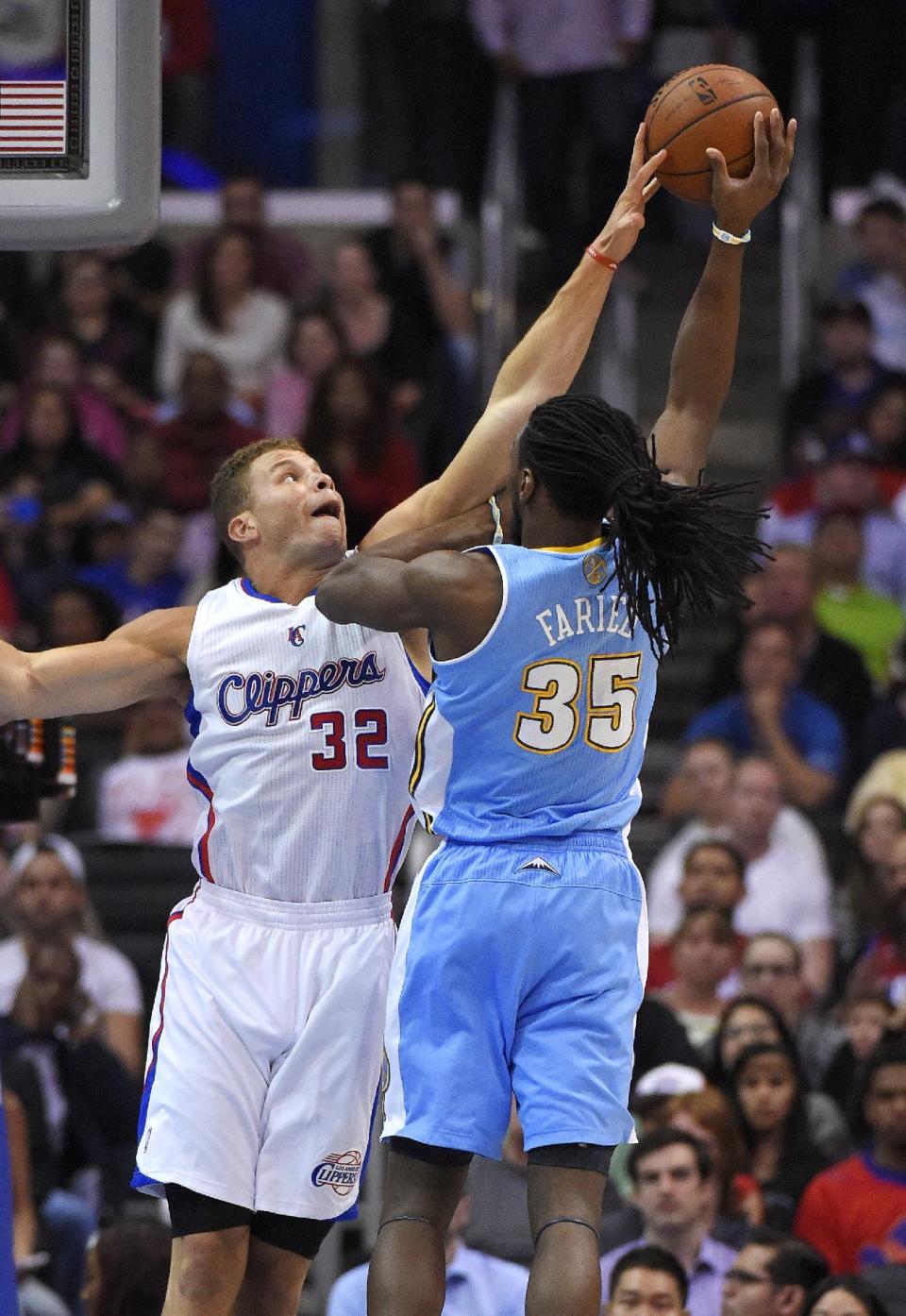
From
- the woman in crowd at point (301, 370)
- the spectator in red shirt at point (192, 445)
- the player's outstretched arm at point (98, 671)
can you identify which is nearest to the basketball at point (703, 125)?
the player's outstretched arm at point (98, 671)

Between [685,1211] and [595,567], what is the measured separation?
3.09 meters

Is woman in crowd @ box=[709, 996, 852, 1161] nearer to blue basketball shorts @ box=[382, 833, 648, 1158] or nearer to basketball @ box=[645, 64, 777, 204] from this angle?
blue basketball shorts @ box=[382, 833, 648, 1158]

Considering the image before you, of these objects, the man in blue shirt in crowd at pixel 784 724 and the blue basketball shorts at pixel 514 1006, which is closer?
the blue basketball shorts at pixel 514 1006

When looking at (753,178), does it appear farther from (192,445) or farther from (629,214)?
(192,445)

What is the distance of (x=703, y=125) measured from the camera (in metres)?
5.29

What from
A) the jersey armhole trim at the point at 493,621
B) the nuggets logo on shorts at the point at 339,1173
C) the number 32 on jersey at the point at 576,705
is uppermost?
the jersey armhole trim at the point at 493,621

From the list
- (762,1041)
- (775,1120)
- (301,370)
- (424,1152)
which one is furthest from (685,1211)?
(301,370)

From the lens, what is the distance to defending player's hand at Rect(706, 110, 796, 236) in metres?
5.26

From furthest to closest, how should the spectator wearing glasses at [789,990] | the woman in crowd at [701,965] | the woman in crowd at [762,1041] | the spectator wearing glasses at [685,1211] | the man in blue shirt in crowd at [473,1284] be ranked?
the woman in crowd at [701,965], the spectator wearing glasses at [789,990], the woman in crowd at [762,1041], the spectator wearing glasses at [685,1211], the man in blue shirt in crowd at [473,1284]

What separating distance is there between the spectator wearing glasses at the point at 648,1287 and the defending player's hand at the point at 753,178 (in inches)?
119

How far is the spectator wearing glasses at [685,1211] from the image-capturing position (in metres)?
7.06

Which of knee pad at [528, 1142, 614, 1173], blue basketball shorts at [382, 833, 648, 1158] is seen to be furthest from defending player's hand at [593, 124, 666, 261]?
knee pad at [528, 1142, 614, 1173]

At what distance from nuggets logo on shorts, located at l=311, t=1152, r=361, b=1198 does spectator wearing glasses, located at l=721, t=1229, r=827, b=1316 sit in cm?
192

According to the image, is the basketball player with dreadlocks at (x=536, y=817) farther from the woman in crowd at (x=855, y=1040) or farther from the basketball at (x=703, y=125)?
the woman in crowd at (x=855, y=1040)
